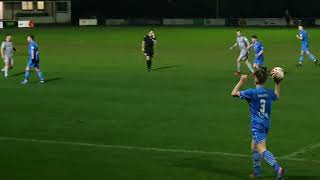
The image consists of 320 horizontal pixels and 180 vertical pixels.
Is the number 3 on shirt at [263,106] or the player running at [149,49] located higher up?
the number 3 on shirt at [263,106]

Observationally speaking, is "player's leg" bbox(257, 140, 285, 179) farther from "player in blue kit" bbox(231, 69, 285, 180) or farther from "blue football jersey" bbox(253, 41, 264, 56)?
"blue football jersey" bbox(253, 41, 264, 56)

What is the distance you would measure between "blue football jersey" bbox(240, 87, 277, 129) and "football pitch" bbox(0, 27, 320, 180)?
1.59 meters

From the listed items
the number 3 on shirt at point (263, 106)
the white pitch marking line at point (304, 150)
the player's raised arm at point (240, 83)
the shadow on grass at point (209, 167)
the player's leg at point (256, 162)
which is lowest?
Answer: the white pitch marking line at point (304, 150)

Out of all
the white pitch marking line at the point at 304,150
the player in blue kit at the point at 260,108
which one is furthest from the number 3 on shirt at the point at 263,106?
the white pitch marking line at the point at 304,150

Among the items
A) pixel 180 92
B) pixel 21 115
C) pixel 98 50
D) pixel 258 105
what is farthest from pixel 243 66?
pixel 258 105

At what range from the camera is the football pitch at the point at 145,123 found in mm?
14227

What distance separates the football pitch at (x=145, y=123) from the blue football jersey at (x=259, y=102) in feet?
5.22

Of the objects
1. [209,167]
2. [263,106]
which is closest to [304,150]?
[209,167]

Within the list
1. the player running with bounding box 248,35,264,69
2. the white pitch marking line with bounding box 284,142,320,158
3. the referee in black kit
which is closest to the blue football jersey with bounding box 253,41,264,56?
the player running with bounding box 248,35,264,69

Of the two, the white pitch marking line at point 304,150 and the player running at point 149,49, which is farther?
the player running at point 149,49

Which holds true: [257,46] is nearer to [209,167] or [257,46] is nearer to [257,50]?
[257,50]

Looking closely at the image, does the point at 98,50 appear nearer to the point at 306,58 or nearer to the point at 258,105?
the point at 306,58

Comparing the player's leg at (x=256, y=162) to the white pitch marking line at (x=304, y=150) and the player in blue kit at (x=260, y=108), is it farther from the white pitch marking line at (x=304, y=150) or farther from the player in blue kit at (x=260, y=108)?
the white pitch marking line at (x=304, y=150)

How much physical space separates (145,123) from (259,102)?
787cm
